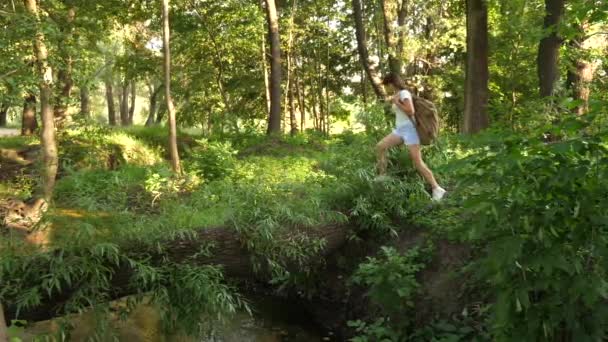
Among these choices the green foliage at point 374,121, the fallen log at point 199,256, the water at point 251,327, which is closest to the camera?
the fallen log at point 199,256

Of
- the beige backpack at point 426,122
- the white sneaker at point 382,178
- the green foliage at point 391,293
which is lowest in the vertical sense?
the green foliage at point 391,293

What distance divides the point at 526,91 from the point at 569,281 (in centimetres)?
2042

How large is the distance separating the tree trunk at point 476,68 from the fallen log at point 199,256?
5.94m

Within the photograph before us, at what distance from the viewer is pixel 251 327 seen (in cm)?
684

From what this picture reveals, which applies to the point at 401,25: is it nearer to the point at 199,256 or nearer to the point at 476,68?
the point at 476,68

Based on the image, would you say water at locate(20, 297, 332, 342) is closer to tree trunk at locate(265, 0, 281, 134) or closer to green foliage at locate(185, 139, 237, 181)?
green foliage at locate(185, 139, 237, 181)

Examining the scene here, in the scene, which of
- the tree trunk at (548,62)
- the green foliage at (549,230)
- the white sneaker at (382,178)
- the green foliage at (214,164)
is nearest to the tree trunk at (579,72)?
the tree trunk at (548,62)

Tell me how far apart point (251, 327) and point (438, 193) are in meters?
3.15

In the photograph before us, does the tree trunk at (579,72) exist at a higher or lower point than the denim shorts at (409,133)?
higher

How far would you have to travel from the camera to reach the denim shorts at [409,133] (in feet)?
23.0

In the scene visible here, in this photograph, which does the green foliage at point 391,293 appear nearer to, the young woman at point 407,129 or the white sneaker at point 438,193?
the white sneaker at point 438,193

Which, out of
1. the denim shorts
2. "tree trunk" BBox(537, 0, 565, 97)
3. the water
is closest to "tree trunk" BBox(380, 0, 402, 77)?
"tree trunk" BBox(537, 0, 565, 97)

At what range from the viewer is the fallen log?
4.84 metres

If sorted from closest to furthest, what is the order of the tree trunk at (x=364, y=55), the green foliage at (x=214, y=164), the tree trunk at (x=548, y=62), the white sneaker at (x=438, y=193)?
the white sneaker at (x=438, y=193), the green foliage at (x=214, y=164), the tree trunk at (x=548, y=62), the tree trunk at (x=364, y=55)
